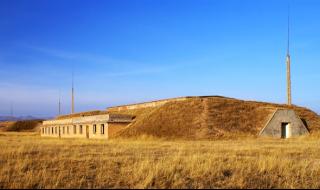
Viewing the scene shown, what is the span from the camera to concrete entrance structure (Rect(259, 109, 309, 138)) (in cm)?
3947

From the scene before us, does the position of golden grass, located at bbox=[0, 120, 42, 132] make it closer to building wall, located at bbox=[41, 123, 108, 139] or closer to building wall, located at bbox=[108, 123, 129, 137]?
building wall, located at bbox=[41, 123, 108, 139]

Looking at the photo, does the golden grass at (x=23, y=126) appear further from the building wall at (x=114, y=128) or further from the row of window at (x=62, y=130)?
the building wall at (x=114, y=128)

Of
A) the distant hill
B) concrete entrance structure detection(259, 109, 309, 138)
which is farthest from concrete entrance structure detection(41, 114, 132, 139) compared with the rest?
concrete entrance structure detection(259, 109, 309, 138)

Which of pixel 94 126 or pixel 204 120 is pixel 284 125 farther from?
Result: pixel 94 126

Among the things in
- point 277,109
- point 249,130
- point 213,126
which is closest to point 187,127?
point 213,126

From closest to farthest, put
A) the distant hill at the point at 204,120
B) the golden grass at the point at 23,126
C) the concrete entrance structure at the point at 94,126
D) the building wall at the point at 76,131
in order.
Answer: the distant hill at the point at 204,120
the concrete entrance structure at the point at 94,126
the building wall at the point at 76,131
the golden grass at the point at 23,126

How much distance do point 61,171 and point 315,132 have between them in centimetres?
3597

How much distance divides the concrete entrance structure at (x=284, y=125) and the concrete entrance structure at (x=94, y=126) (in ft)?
48.2

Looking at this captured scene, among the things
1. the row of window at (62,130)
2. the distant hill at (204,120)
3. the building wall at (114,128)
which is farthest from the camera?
the row of window at (62,130)

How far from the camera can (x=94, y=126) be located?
42.8 m

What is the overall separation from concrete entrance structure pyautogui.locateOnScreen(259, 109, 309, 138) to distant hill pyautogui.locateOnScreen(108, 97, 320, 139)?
0.76 metres

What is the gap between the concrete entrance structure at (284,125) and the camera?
39.5m

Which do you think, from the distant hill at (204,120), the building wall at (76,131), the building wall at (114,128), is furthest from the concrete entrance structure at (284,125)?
the building wall at (76,131)

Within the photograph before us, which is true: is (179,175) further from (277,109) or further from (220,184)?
(277,109)
